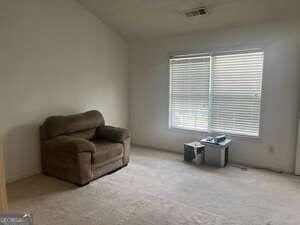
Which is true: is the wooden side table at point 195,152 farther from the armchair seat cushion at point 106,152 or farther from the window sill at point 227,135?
the armchair seat cushion at point 106,152

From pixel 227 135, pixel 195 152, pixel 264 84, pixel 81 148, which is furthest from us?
pixel 227 135

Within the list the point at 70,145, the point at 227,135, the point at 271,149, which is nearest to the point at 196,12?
the point at 227,135

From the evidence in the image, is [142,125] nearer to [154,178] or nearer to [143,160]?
[143,160]

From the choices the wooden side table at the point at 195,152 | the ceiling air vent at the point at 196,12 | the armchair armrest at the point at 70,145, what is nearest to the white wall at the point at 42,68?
the armchair armrest at the point at 70,145

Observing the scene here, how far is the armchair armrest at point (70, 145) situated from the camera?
303 centimetres

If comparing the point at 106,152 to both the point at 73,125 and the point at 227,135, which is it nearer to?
the point at 73,125

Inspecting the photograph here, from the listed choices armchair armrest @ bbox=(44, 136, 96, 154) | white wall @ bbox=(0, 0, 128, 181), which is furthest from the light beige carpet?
white wall @ bbox=(0, 0, 128, 181)

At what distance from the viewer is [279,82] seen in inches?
140

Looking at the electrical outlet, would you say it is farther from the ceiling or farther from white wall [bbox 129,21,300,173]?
the ceiling

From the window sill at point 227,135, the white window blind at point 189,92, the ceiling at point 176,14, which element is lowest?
the window sill at point 227,135

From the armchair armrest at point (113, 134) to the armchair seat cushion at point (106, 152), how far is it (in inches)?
4.4

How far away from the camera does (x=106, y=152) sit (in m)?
3.38

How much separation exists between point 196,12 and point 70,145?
2.69 meters

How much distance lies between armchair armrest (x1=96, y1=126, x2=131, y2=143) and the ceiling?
199 centimetres
